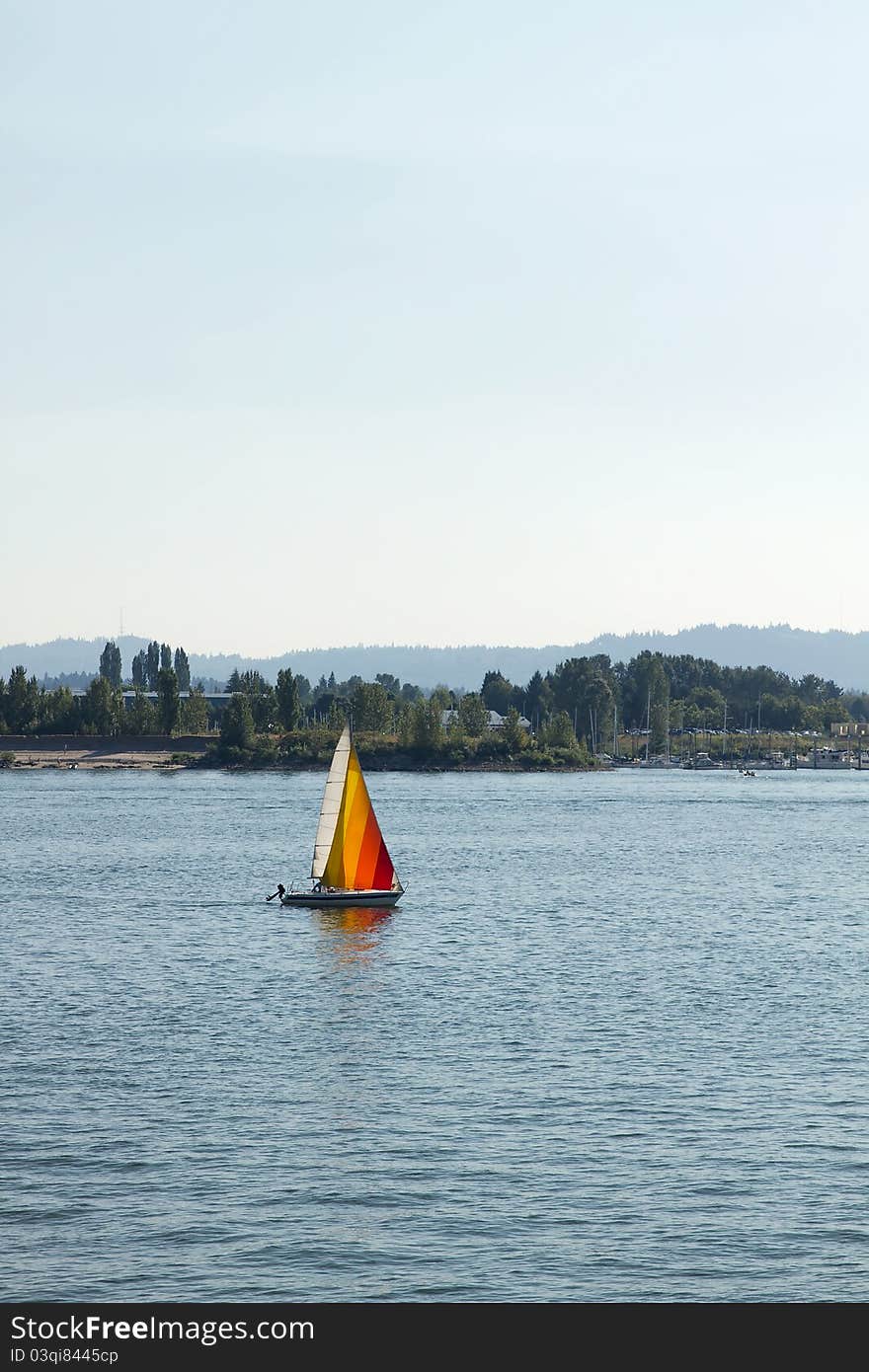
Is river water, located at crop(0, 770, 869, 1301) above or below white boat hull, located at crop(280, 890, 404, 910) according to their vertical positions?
below

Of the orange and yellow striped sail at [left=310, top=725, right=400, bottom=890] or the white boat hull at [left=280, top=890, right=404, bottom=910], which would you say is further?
the white boat hull at [left=280, top=890, right=404, bottom=910]

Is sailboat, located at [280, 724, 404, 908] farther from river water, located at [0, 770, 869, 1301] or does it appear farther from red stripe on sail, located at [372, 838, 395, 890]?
river water, located at [0, 770, 869, 1301]

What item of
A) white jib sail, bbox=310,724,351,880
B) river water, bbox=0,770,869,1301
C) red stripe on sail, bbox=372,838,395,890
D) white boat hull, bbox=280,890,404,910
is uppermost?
white jib sail, bbox=310,724,351,880

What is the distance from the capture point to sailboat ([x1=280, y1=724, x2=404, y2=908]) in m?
86.2

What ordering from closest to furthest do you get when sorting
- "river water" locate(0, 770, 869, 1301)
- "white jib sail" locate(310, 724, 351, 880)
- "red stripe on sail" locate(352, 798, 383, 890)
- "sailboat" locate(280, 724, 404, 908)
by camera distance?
"river water" locate(0, 770, 869, 1301) → "white jib sail" locate(310, 724, 351, 880) → "sailboat" locate(280, 724, 404, 908) → "red stripe on sail" locate(352, 798, 383, 890)

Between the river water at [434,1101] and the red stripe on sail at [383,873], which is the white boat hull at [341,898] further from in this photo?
the river water at [434,1101]

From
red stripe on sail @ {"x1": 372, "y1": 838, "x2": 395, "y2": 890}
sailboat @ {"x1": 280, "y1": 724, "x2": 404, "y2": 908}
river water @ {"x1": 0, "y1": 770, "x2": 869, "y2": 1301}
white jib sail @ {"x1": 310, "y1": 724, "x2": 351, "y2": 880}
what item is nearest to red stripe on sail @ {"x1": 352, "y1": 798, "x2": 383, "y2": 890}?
sailboat @ {"x1": 280, "y1": 724, "x2": 404, "y2": 908}

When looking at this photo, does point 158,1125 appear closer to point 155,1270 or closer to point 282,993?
point 155,1270

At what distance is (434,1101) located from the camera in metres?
46.2

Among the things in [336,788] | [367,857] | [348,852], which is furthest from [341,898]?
[336,788]

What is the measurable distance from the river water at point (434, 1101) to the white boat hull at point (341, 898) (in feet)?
3.52

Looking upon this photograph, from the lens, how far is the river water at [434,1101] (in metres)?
33.6

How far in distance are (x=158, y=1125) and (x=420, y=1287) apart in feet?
42.8

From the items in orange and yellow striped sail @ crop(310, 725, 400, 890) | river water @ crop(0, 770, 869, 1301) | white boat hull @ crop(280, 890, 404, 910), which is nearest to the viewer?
river water @ crop(0, 770, 869, 1301)
